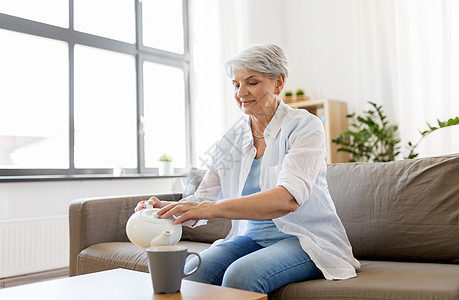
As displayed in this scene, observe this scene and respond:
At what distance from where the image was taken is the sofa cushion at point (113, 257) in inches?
68.1

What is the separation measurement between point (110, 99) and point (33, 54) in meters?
0.67

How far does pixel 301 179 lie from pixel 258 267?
9.9 inches

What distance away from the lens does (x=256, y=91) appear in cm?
140

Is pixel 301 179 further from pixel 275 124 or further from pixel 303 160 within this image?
pixel 275 124

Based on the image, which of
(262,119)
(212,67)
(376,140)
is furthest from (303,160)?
(212,67)

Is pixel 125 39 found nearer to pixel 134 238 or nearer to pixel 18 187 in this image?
pixel 18 187

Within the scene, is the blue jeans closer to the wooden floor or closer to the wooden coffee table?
the wooden coffee table

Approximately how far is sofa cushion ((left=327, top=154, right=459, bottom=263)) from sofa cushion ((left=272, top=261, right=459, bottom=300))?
0.53 feet

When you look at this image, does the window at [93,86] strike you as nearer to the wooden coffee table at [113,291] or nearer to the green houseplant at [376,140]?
the green houseplant at [376,140]

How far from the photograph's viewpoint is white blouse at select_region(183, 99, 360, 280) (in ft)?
4.03

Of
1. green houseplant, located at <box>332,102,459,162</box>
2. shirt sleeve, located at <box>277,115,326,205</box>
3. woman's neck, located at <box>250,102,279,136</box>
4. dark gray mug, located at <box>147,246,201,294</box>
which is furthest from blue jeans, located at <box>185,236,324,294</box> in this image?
green houseplant, located at <box>332,102,459,162</box>

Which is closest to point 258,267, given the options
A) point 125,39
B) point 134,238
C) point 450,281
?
point 134,238

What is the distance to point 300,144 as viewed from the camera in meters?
1.29

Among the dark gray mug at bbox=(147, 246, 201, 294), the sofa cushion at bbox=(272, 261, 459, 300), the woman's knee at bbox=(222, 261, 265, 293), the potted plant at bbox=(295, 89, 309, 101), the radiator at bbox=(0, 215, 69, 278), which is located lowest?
the radiator at bbox=(0, 215, 69, 278)
